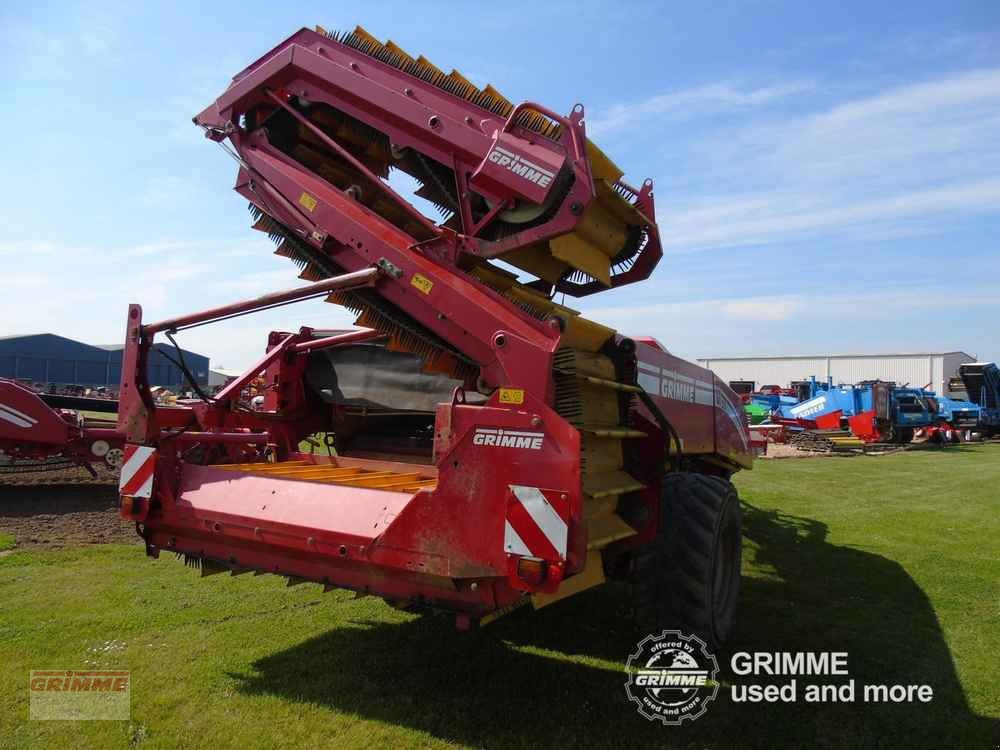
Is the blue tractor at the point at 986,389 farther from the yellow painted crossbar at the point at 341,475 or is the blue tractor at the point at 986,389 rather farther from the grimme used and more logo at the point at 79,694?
the grimme used and more logo at the point at 79,694

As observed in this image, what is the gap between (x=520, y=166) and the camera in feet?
11.7

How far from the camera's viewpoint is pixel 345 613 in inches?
194

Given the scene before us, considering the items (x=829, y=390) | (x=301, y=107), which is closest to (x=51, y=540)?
(x=301, y=107)

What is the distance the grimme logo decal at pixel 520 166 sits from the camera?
352cm

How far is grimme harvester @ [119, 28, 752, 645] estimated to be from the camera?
3057 mm

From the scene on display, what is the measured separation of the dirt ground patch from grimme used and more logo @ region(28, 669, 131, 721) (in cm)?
327

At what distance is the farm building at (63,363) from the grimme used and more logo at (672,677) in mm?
46147

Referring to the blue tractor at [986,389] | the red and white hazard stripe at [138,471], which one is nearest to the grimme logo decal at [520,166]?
the red and white hazard stripe at [138,471]

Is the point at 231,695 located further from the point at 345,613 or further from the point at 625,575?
the point at 625,575

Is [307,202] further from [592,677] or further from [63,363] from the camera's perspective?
[63,363]

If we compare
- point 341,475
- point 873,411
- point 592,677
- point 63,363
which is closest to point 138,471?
point 341,475

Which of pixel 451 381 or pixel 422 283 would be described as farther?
pixel 451 381

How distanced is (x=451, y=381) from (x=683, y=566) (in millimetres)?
1837

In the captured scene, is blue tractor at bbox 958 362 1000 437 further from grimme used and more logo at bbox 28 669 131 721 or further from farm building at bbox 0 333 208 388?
farm building at bbox 0 333 208 388
